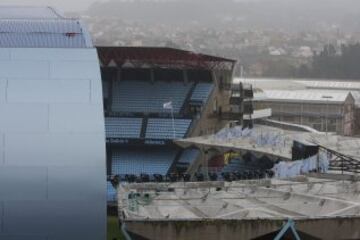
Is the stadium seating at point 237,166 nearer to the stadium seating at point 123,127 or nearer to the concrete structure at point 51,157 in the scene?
the stadium seating at point 123,127

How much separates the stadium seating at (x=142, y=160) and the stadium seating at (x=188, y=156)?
584 mm

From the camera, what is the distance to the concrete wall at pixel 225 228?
62.5 ft

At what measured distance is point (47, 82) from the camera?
2347cm

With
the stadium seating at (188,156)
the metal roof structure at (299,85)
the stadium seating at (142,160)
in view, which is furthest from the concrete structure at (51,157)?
the metal roof structure at (299,85)

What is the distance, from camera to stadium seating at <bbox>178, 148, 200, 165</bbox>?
190 feet

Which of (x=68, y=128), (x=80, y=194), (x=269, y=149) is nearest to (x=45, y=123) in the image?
(x=68, y=128)

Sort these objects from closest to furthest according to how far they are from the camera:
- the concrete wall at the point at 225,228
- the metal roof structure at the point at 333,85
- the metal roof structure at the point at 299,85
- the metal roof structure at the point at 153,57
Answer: the concrete wall at the point at 225,228 < the metal roof structure at the point at 153,57 < the metal roof structure at the point at 299,85 < the metal roof structure at the point at 333,85

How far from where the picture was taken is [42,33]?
27.0m

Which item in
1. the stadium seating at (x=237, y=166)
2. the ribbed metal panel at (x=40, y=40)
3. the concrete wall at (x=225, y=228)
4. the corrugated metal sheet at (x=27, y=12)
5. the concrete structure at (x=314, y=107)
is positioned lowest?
the concrete wall at (x=225, y=228)

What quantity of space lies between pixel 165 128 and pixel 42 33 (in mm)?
32985

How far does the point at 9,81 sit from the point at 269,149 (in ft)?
91.2

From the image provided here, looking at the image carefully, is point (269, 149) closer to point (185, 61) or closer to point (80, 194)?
point (185, 61)

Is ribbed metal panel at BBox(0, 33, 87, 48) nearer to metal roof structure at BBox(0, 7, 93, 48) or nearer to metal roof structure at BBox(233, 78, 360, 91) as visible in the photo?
metal roof structure at BBox(0, 7, 93, 48)

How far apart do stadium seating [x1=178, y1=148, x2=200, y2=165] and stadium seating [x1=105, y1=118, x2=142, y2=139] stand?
3.19m
